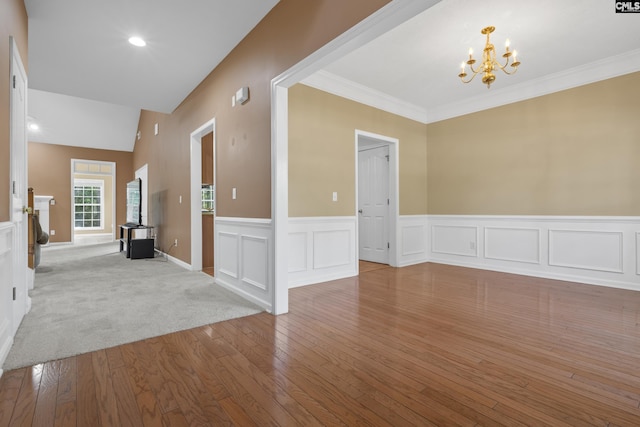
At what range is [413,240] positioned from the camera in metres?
5.31

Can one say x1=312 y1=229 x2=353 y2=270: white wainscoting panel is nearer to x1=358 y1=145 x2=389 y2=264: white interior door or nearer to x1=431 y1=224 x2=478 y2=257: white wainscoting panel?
x1=358 y1=145 x2=389 y2=264: white interior door

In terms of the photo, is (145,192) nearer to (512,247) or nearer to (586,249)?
(512,247)

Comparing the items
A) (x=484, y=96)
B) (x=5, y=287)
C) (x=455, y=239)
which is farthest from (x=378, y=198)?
(x=5, y=287)

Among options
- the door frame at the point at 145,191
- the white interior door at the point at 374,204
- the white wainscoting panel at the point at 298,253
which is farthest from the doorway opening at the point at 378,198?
the door frame at the point at 145,191

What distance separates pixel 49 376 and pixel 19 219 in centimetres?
138

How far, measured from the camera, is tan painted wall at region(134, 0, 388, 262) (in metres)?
2.31

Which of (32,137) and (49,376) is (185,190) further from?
(32,137)

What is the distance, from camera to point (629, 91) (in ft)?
11.8

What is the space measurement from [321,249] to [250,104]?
2007mm

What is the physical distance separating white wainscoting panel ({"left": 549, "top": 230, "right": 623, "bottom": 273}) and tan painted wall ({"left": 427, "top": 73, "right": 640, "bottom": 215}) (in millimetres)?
283

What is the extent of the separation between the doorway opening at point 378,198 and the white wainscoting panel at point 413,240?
0.17m

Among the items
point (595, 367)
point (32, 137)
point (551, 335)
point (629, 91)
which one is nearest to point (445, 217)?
point (629, 91)

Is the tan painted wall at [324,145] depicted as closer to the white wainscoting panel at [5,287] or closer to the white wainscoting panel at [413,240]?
the white wainscoting panel at [413,240]

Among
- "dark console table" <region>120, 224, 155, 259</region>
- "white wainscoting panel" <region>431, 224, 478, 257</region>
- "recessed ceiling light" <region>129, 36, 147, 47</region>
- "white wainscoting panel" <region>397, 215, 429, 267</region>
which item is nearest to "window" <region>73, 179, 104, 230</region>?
"dark console table" <region>120, 224, 155, 259</region>
